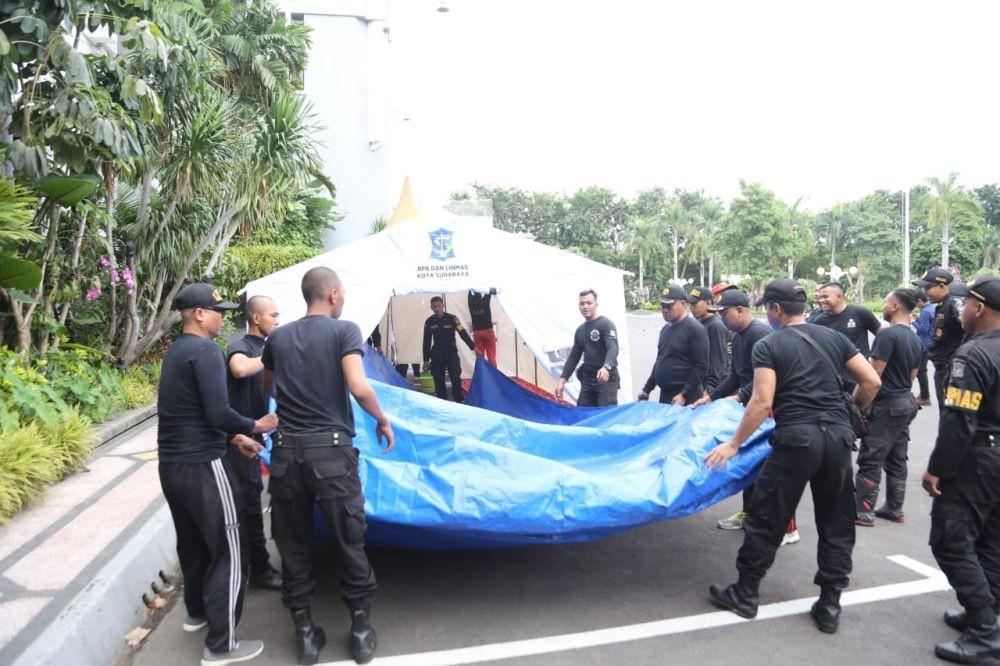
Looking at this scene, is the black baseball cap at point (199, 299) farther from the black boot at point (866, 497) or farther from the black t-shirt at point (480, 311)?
the black t-shirt at point (480, 311)

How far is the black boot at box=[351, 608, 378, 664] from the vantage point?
3188 millimetres

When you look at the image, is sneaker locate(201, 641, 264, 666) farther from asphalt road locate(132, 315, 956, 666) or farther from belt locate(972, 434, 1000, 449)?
belt locate(972, 434, 1000, 449)

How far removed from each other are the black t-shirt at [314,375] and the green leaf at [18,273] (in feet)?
14.2

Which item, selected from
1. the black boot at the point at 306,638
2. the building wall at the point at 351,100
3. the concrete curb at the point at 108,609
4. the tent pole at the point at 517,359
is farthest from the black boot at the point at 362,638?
the building wall at the point at 351,100

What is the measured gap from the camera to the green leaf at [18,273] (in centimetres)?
606

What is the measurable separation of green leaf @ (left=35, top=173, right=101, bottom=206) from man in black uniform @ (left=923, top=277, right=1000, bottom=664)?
7439mm

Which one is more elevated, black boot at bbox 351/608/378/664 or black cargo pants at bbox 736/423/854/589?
black cargo pants at bbox 736/423/854/589

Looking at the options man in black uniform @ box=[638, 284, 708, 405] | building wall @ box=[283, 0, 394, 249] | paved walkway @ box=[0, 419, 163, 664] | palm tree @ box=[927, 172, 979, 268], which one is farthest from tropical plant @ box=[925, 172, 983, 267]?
paved walkway @ box=[0, 419, 163, 664]

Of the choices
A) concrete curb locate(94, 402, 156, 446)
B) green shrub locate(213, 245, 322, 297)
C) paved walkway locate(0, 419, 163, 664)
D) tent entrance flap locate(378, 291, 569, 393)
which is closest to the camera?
paved walkway locate(0, 419, 163, 664)

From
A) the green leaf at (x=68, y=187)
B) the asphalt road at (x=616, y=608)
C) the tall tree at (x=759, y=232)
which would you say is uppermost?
the tall tree at (x=759, y=232)

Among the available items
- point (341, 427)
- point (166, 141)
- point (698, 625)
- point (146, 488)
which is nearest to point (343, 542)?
point (341, 427)

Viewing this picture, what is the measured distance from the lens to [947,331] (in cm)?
631

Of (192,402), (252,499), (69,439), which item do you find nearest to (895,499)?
(252,499)

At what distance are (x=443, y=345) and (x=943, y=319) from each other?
6285 mm
